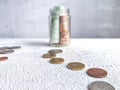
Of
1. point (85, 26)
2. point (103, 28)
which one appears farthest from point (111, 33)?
point (85, 26)

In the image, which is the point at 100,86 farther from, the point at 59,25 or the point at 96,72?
the point at 59,25

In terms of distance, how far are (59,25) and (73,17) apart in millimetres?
469

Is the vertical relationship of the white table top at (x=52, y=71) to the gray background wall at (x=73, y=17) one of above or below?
below

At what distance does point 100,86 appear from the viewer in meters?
0.35

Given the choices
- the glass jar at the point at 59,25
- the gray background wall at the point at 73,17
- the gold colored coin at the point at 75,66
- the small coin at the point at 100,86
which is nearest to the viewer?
the small coin at the point at 100,86

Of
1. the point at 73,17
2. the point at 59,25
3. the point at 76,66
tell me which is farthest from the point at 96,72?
the point at 73,17

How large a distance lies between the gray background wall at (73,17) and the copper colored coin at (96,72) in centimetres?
75

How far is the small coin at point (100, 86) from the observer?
34cm

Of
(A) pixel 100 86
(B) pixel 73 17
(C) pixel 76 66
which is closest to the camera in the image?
(A) pixel 100 86

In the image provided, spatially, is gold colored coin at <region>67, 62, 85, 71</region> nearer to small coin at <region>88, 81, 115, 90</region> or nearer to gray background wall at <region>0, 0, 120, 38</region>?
small coin at <region>88, 81, 115, 90</region>

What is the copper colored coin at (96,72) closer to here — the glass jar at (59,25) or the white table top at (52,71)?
the white table top at (52,71)

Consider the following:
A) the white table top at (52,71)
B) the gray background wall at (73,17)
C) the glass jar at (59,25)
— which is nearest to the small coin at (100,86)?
the white table top at (52,71)

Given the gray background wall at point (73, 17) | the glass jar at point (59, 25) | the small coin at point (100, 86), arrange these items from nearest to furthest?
1. the small coin at point (100, 86)
2. the glass jar at point (59, 25)
3. the gray background wall at point (73, 17)

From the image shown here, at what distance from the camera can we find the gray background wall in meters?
1.13
